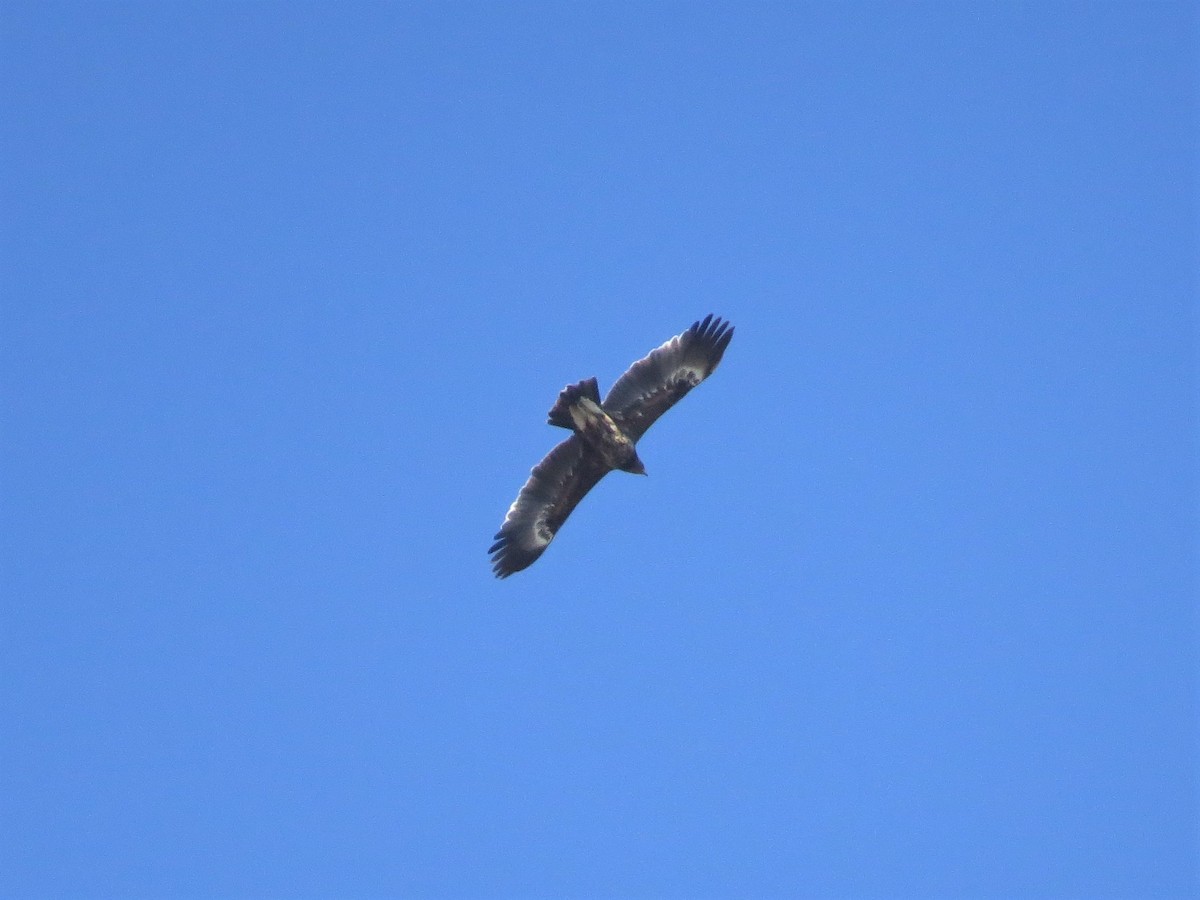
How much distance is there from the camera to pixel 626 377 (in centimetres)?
2177

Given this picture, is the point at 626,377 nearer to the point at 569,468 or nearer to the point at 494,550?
the point at 569,468

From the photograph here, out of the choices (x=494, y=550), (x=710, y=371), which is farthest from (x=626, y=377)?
(x=494, y=550)

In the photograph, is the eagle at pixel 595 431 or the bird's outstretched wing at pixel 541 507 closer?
the eagle at pixel 595 431

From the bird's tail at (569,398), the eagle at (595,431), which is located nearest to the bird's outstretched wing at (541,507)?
the eagle at (595,431)

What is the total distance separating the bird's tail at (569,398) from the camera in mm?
20891

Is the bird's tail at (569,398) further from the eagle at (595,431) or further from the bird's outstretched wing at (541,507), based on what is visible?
the bird's outstretched wing at (541,507)

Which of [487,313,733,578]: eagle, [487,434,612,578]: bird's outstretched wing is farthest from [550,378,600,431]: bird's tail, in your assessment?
[487,434,612,578]: bird's outstretched wing

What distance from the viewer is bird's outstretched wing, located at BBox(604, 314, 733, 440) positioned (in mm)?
21781

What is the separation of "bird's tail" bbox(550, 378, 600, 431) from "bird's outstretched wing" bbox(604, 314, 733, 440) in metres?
0.76

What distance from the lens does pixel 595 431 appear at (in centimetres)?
2145

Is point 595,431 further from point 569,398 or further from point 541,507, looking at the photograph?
point 541,507

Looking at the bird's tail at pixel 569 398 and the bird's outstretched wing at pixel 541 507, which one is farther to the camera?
the bird's outstretched wing at pixel 541 507

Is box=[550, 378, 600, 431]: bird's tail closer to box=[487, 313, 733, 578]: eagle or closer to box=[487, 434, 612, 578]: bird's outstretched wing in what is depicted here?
box=[487, 313, 733, 578]: eagle

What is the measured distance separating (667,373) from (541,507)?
2673mm
